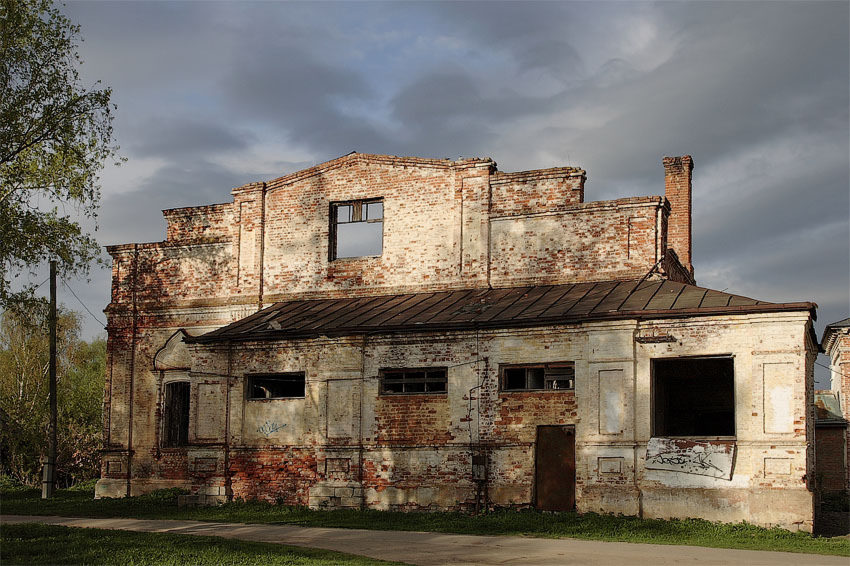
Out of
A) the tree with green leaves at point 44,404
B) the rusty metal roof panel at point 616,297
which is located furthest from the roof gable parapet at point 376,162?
the tree with green leaves at point 44,404

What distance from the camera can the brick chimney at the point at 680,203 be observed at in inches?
1014

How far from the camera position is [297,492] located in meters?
20.8

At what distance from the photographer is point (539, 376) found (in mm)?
19250

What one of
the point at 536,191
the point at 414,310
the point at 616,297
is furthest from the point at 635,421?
the point at 536,191

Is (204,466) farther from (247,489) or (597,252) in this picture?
(597,252)

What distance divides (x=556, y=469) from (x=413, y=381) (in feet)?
11.4

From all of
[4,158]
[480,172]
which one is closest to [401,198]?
[480,172]

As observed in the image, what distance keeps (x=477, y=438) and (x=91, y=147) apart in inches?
419

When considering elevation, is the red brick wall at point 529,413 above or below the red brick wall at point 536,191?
below

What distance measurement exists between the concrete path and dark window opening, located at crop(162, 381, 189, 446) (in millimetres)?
7763

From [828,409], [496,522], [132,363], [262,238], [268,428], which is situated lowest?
[496,522]

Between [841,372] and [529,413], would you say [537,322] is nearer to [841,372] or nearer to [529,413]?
[529,413]

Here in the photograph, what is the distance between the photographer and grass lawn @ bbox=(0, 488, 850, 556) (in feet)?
50.0

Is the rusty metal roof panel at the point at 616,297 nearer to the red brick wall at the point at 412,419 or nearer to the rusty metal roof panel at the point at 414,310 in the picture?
the red brick wall at the point at 412,419
